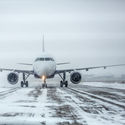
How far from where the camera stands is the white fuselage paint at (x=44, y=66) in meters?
32.1

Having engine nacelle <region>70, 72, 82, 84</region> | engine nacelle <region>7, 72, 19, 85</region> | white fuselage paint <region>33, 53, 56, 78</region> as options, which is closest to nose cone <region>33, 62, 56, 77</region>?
white fuselage paint <region>33, 53, 56, 78</region>

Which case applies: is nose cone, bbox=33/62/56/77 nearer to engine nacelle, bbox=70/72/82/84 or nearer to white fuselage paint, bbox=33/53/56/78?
white fuselage paint, bbox=33/53/56/78

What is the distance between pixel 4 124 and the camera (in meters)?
7.71

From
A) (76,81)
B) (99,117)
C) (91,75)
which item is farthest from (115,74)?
(99,117)

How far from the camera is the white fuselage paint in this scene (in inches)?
1262

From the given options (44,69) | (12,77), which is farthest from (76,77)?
(12,77)

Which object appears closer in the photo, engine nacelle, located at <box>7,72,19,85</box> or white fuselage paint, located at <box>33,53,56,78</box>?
white fuselage paint, located at <box>33,53,56,78</box>

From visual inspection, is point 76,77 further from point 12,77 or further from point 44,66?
point 12,77

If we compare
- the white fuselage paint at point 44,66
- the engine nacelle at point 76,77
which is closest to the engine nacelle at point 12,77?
the white fuselage paint at point 44,66

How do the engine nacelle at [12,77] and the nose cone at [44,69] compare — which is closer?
the nose cone at [44,69]

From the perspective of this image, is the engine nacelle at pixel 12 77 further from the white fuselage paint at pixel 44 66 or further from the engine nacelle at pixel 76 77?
the engine nacelle at pixel 76 77

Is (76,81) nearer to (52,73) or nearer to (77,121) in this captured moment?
(52,73)

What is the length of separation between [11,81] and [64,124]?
85.8 feet

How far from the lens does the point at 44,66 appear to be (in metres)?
32.0
